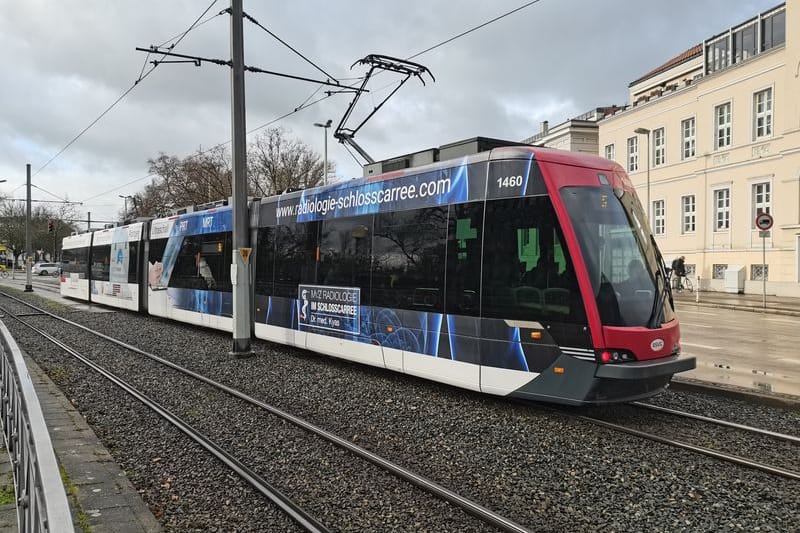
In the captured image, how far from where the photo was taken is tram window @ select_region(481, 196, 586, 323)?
253 inches

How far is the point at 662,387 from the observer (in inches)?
265

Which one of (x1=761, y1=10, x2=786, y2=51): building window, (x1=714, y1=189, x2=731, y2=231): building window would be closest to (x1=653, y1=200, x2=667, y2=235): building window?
(x1=714, y1=189, x2=731, y2=231): building window

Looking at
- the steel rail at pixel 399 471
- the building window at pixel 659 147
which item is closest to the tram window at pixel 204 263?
the steel rail at pixel 399 471

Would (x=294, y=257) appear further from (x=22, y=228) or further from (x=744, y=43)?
(x=22, y=228)

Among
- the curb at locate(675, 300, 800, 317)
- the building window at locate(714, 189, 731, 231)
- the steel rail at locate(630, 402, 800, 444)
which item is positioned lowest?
the steel rail at locate(630, 402, 800, 444)

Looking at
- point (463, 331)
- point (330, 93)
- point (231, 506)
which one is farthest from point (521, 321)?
point (330, 93)

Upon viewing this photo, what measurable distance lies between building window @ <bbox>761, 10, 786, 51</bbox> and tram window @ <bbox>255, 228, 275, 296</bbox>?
90.4ft

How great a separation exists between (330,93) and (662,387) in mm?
9528

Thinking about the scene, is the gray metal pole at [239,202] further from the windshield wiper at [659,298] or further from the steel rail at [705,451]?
the windshield wiper at [659,298]

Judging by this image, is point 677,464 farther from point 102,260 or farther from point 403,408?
point 102,260

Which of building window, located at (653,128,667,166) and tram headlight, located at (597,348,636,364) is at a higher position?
building window, located at (653,128,667,166)

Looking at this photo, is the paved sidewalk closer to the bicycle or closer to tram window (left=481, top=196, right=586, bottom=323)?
the bicycle

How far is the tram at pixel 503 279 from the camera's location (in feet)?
20.8

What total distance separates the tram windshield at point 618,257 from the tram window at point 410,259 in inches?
74.6
